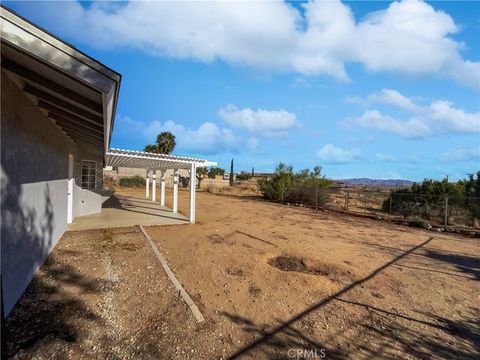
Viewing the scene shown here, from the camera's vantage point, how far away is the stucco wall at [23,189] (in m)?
3.52

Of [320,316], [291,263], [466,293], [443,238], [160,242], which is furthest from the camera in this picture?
[443,238]

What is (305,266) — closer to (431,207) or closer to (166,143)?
(431,207)

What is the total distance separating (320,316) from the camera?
418cm

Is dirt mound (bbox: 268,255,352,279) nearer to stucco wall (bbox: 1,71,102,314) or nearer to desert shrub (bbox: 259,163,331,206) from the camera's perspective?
stucco wall (bbox: 1,71,102,314)

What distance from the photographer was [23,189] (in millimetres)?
4195

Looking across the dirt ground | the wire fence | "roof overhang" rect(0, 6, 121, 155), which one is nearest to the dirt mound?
the dirt ground

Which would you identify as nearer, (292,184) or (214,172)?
(292,184)

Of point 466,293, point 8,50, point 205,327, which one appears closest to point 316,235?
point 466,293

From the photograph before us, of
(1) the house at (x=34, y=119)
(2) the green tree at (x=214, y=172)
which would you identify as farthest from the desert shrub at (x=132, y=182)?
(1) the house at (x=34, y=119)

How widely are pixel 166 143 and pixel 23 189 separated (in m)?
41.6

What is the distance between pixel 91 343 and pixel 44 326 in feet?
2.45

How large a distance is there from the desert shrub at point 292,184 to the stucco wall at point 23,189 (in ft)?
58.7

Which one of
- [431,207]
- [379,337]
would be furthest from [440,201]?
[379,337]

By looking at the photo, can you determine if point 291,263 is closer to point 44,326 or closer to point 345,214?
point 44,326
